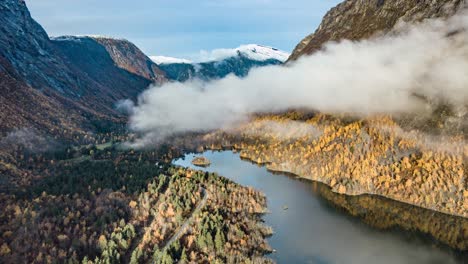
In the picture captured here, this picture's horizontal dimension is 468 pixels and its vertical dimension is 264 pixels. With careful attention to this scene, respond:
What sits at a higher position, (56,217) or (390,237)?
(390,237)

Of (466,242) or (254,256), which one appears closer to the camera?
(254,256)

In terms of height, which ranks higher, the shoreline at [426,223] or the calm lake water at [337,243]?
the shoreline at [426,223]

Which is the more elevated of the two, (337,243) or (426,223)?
(426,223)

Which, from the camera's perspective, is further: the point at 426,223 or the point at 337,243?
the point at 426,223

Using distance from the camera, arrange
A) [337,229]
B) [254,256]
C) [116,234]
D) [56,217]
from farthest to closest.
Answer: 1. [337,229]
2. [56,217]
3. [116,234]
4. [254,256]

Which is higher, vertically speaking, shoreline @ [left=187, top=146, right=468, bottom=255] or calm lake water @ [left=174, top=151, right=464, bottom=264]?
shoreline @ [left=187, top=146, right=468, bottom=255]

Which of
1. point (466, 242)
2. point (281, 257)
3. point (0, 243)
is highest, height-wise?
point (466, 242)

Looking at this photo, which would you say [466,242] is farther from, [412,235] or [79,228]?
[79,228]

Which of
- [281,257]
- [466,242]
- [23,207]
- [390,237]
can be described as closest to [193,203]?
[281,257]

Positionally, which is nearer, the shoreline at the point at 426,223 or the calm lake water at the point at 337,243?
the calm lake water at the point at 337,243

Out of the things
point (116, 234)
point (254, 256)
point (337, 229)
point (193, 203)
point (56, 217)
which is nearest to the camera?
point (254, 256)
